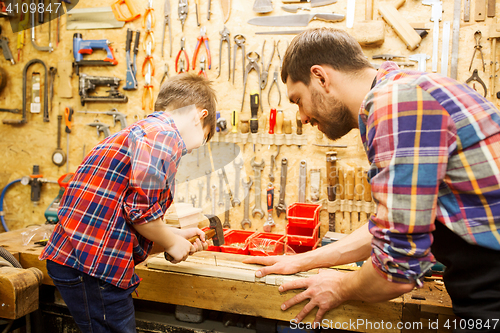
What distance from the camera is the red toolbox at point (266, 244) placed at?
2096 mm

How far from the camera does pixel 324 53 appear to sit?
1.16 m

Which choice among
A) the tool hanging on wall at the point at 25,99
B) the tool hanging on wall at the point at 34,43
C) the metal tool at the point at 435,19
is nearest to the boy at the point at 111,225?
Answer: the metal tool at the point at 435,19

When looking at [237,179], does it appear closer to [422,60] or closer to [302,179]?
[302,179]

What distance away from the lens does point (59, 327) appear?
2.04m

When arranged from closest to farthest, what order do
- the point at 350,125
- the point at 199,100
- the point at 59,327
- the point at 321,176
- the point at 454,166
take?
1. the point at 454,166
2. the point at 350,125
3. the point at 199,100
4. the point at 59,327
5. the point at 321,176

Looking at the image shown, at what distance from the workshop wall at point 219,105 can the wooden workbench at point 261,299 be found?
1149mm

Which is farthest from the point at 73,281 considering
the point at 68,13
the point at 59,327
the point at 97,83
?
the point at 68,13

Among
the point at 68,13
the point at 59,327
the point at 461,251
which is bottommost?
the point at 59,327

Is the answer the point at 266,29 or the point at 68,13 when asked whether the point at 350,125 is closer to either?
the point at 266,29

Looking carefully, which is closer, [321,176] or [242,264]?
[242,264]

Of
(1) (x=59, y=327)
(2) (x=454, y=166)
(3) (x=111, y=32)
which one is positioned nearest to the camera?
(2) (x=454, y=166)

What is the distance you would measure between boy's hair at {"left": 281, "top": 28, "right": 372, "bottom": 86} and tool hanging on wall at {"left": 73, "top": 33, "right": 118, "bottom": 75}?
245cm

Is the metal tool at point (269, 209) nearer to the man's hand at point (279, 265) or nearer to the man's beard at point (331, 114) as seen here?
the man's hand at point (279, 265)

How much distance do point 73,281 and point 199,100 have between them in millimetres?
910
